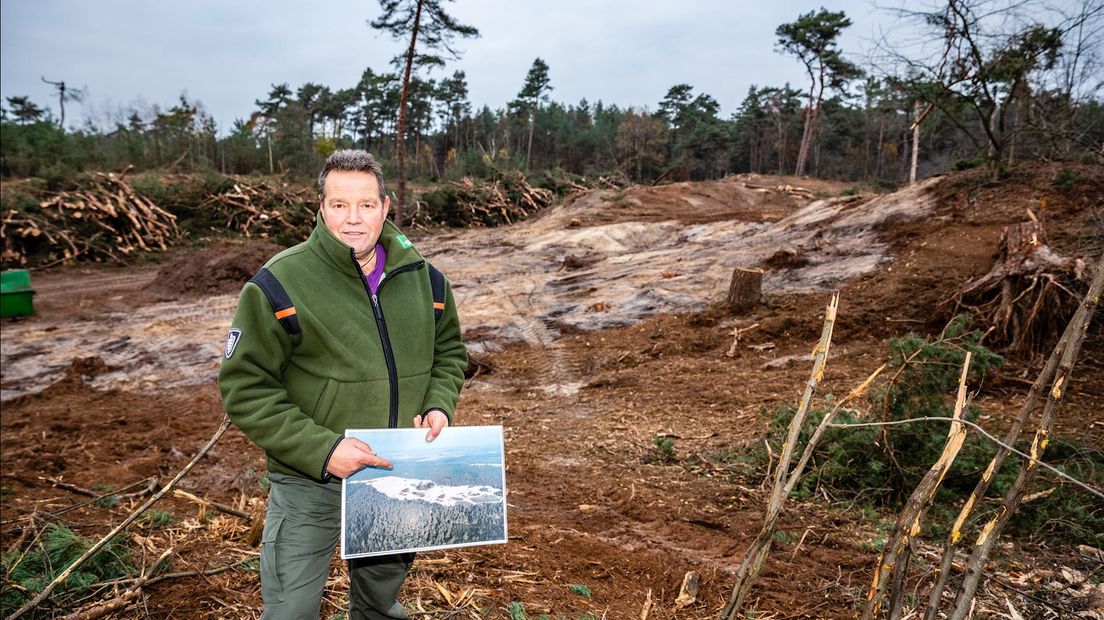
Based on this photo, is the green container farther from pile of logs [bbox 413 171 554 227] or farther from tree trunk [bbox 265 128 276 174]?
tree trunk [bbox 265 128 276 174]

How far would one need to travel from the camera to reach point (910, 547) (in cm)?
153

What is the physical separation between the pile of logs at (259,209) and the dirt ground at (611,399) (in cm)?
512

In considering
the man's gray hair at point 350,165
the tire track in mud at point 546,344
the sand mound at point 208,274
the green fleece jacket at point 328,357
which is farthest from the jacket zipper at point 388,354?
the sand mound at point 208,274

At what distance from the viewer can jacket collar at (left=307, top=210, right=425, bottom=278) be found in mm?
1759

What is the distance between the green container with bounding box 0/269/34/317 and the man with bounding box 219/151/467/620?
12.5m

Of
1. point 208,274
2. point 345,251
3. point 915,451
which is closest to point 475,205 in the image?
point 208,274

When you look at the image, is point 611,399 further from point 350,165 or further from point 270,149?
point 270,149

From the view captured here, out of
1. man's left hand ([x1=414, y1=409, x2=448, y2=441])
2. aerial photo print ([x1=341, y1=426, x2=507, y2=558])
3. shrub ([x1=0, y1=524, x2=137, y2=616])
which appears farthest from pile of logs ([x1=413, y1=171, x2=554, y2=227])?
aerial photo print ([x1=341, y1=426, x2=507, y2=558])

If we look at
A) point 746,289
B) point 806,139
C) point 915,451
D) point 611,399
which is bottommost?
point 611,399

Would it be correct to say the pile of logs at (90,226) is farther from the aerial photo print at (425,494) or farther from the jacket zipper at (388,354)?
the aerial photo print at (425,494)

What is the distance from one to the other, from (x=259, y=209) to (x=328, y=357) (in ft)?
69.1

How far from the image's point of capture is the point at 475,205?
2294cm

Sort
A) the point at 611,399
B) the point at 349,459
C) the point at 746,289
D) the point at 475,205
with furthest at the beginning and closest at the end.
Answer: the point at 475,205 < the point at 746,289 < the point at 611,399 < the point at 349,459

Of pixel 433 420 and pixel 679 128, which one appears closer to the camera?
pixel 433 420
